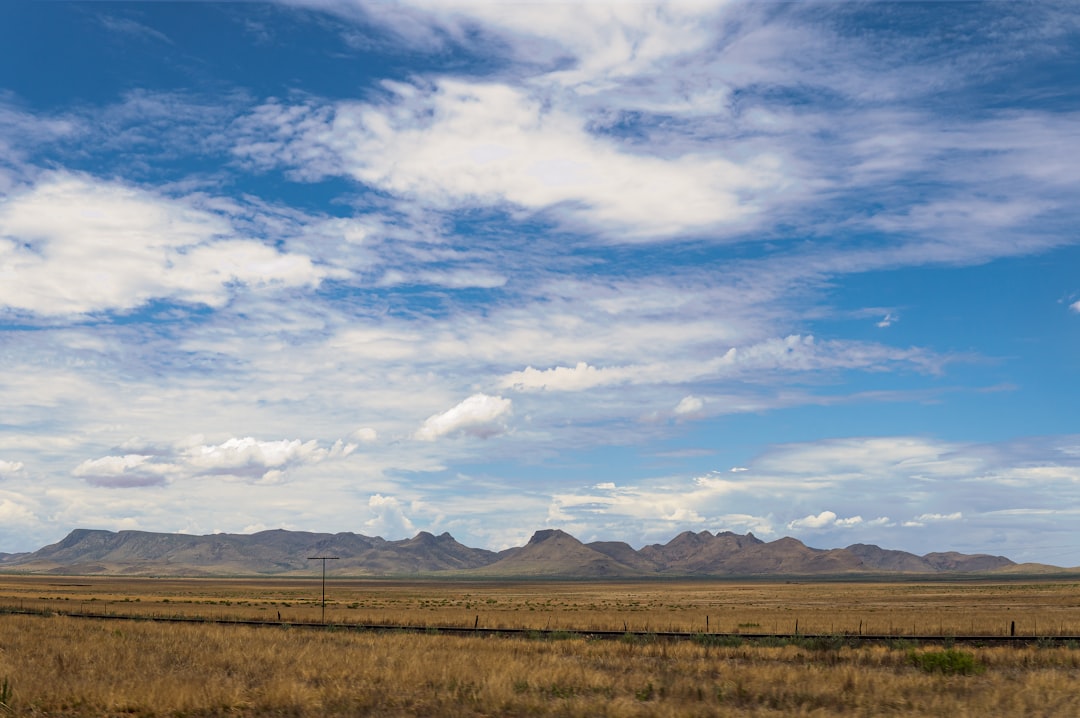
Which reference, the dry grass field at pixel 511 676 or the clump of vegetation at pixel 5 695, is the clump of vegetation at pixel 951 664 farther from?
the clump of vegetation at pixel 5 695

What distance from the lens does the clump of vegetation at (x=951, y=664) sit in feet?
80.5

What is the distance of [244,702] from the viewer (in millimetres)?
18516

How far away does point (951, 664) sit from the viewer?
24922mm

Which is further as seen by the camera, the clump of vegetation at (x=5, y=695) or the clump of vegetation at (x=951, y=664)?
the clump of vegetation at (x=951, y=664)

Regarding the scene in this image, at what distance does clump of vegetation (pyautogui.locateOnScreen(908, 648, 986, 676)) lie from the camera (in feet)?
80.5

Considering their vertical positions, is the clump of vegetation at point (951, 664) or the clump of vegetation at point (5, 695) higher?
the clump of vegetation at point (5, 695)

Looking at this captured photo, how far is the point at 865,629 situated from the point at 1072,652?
17.8 metres

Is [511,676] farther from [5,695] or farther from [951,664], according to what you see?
[951,664]

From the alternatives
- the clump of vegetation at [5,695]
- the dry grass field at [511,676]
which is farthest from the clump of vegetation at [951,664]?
the clump of vegetation at [5,695]

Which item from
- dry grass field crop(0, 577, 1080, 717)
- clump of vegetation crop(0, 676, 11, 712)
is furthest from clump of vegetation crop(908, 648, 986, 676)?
clump of vegetation crop(0, 676, 11, 712)

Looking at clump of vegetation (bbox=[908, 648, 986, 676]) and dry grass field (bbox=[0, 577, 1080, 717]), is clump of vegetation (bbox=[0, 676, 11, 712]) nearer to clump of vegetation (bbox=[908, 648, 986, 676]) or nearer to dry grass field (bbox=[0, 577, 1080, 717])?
dry grass field (bbox=[0, 577, 1080, 717])

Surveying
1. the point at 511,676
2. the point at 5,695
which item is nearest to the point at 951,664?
the point at 511,676

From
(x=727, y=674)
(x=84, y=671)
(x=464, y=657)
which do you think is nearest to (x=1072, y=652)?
(x=727, y=674)

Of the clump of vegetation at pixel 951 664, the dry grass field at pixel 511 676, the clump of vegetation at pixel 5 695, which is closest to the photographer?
the clump of vegetation at pixel 5 695
